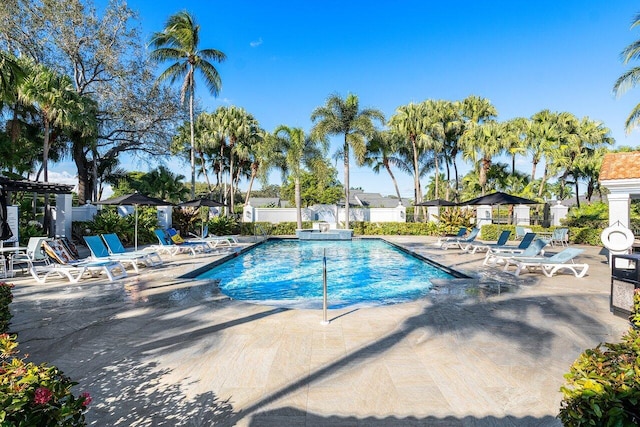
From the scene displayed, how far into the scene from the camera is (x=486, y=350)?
13.3 feet

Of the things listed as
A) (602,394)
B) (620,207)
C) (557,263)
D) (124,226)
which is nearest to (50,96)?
(124,226)

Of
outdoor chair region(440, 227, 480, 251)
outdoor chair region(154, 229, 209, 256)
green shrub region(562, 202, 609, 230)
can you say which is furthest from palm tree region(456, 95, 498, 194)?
outdoor chair region(154, 229, 209, 256)

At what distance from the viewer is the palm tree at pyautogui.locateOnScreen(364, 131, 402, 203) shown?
30.2 m

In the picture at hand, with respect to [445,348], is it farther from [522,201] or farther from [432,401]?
[522,201]

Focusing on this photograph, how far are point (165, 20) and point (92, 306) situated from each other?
21.6 metres

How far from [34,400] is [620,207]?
1364 cm

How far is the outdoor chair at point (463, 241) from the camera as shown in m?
14.6

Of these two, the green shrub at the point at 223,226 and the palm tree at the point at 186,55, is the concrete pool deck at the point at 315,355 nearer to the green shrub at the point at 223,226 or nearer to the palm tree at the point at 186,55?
the green shrub at the point at 223,226

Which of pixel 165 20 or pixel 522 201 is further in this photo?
pixel 165 20

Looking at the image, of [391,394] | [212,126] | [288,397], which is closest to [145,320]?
[288,397]

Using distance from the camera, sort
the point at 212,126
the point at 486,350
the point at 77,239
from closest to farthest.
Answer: the point at 486,350, the point at 77,239, the point at 212,126

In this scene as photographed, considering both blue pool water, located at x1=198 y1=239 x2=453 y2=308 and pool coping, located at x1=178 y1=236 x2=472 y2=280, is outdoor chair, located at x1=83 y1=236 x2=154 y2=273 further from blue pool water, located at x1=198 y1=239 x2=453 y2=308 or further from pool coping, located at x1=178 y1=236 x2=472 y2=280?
blue pool water, located at x1=198 y1=239 x2=453 y2=308

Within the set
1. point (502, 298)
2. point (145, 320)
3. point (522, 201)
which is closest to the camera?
point (145, 320)

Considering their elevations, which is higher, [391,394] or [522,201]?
[522,201]
